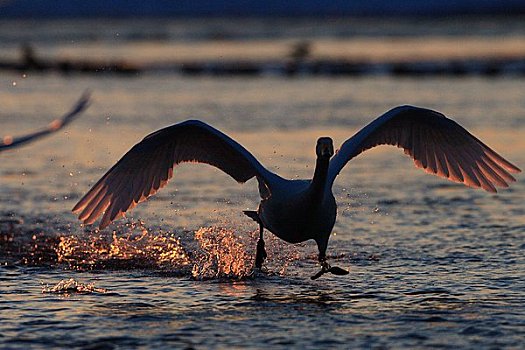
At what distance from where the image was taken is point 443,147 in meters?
13.5

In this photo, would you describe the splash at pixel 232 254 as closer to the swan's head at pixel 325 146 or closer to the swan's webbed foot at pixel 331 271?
the swan's webbed foot at pixel 331 271

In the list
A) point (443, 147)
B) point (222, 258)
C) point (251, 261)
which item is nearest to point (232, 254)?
point (222, 258)

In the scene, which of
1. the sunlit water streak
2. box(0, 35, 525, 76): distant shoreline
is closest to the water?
the sunlit water streak

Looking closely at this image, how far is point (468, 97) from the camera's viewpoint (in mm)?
33281

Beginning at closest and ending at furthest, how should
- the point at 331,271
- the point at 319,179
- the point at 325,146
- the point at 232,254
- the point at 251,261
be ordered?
the point at 325,146
the point at 319,179
the point at 331,271
the point at 232,254
the point at 251,261

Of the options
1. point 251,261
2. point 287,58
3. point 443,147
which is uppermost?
point 287,58

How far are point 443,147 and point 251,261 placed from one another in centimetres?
229

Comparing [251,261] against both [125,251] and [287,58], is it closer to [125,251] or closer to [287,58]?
[125,251]

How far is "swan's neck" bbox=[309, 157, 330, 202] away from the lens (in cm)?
1143

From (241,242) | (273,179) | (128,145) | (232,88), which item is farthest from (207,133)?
(232,88)

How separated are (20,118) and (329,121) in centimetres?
737

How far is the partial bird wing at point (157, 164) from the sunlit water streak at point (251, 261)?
0.79 m

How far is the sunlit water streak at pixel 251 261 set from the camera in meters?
10.6

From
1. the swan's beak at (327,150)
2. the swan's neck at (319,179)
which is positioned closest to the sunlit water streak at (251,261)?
the swan's neck at (319,179)
